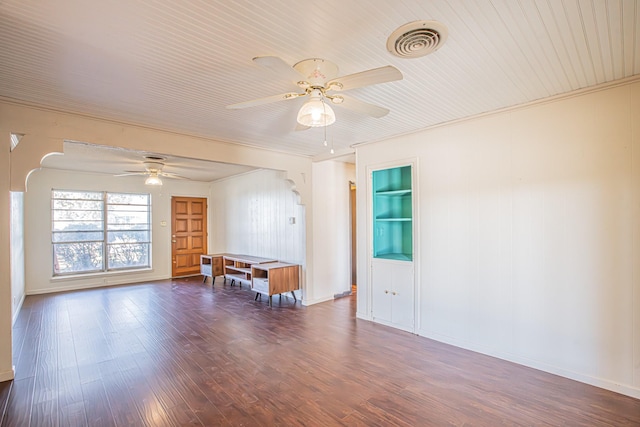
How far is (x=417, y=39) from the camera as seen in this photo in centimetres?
186

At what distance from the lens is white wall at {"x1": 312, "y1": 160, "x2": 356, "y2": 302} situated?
5.46 meters

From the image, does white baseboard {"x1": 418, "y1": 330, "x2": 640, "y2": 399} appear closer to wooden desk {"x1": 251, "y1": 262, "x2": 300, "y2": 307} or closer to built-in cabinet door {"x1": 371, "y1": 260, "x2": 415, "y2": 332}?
built-in cabinet door {"x1": 371, "y1": 260, "x2": 415, "y2": 332}

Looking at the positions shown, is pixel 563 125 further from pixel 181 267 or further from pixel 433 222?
pixel 181 267

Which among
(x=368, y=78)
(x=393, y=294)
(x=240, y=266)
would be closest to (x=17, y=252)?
(x=240, y=266)

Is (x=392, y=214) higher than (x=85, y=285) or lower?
higher

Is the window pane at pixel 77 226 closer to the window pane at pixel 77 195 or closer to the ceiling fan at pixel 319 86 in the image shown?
the window pane at pixel 77 195

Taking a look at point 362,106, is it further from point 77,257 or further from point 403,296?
point 77,257

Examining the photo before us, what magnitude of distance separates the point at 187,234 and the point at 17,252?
364cm

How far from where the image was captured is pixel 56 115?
116 inches

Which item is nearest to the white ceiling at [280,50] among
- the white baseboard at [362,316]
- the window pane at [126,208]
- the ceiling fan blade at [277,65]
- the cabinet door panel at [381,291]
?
the ceiling fan blade at [277,65]

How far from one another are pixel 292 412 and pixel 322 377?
1.83 ft

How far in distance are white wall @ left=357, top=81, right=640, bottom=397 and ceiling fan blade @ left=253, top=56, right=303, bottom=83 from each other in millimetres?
2303

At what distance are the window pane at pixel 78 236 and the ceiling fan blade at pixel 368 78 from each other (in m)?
7.28

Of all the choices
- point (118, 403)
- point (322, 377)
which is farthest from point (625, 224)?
point (118, 403)
